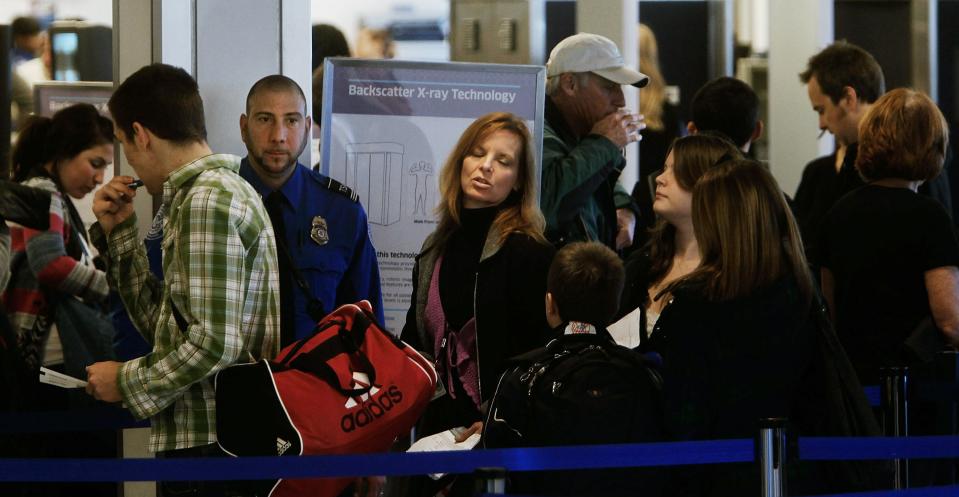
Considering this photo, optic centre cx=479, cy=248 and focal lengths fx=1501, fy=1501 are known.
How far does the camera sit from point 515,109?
5164mm

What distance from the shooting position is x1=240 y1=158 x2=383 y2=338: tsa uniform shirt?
450 cm

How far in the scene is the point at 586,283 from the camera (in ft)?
12.4

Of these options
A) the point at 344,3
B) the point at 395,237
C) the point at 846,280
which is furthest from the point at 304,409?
the point at 344,3

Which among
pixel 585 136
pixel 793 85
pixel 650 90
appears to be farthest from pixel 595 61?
pixel 793 85

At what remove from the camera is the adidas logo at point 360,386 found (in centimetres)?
361

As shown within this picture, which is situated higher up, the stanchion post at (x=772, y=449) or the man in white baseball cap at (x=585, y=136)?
the man in white baseball cap at (x=585, y=136)

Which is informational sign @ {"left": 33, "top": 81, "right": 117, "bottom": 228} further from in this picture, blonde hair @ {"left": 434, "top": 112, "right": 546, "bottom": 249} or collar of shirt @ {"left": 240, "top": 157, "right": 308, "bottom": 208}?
blonde hair @ {"left": 434, "top": 112, "right": 546, "bottom": 249}

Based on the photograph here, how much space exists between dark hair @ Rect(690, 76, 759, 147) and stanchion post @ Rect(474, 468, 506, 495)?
2.59 metres

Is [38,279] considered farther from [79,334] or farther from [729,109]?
[729,109]

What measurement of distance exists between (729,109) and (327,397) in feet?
8.16

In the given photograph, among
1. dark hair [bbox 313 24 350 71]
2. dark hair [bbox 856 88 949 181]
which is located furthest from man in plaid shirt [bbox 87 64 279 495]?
dark hair [bbox 313 24 350 71]

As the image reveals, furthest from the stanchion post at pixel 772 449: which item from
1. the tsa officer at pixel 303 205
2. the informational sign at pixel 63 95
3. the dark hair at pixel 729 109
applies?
the informational sign at pixel 63 95

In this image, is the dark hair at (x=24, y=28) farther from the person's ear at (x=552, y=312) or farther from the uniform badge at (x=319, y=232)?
the person's ear at (x=552, y=312)

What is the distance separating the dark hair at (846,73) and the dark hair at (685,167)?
1764 millimetres
